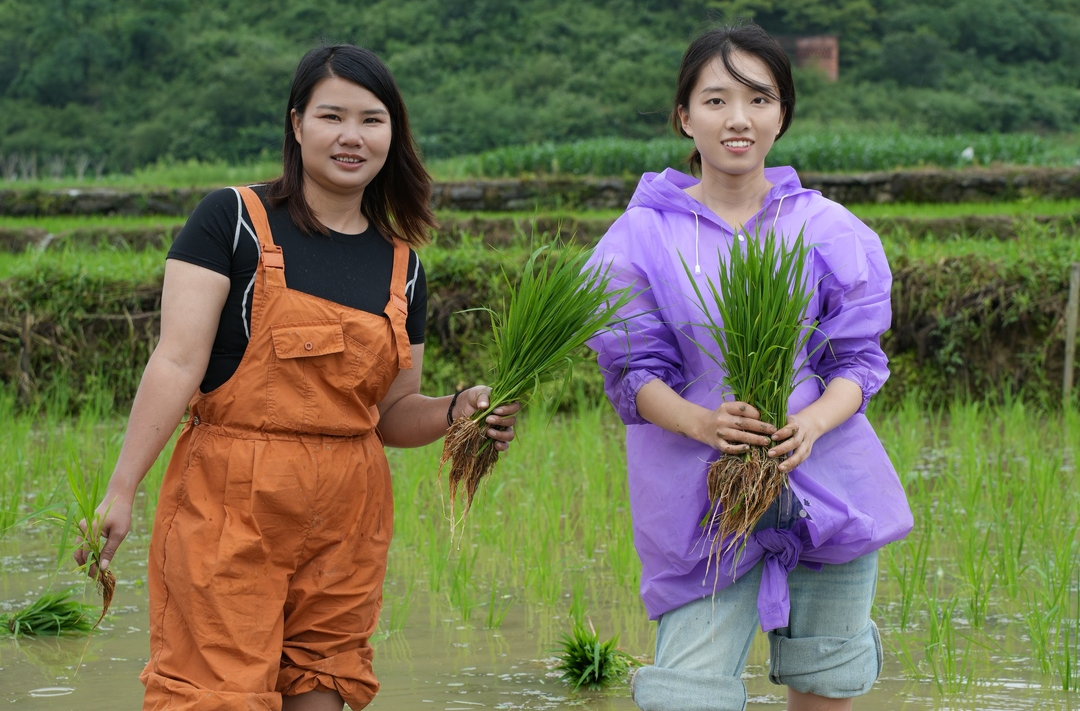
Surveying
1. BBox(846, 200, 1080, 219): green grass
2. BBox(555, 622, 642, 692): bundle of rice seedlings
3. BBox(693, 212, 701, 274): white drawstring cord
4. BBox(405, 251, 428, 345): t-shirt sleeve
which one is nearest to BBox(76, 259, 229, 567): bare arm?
BBox(405, 251, 428, 345): t-shirt sleeve

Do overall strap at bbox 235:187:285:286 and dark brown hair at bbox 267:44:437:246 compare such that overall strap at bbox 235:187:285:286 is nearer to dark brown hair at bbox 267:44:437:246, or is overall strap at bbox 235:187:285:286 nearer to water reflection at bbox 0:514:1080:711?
dark brown hair at bbox 267:44:437:246

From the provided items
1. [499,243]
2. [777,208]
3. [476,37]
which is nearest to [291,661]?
[777,208]

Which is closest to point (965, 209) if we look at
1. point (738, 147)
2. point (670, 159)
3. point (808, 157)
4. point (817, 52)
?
point (808, 157)

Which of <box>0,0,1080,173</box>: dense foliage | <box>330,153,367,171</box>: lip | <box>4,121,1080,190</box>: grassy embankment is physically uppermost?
<box>0,0,1080,173</box>: dense foliage

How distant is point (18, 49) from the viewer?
1512 inches

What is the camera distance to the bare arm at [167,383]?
189 centimetres

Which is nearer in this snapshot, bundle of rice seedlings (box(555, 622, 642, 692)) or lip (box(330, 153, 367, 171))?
lip (box(330, 153, 367, 171))

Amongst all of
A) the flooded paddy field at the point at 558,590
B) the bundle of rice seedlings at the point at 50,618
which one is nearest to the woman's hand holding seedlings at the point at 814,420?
the flooded paddy field at the point at 558,590

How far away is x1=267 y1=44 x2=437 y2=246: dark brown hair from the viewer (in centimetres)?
204

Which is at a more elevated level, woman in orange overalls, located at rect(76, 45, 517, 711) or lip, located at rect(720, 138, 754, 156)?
lip, located at rect(720, 138, 754, 156)

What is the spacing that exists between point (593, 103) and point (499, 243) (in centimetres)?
2858

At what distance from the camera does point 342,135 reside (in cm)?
203

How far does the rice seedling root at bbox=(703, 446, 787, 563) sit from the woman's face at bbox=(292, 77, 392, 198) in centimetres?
82

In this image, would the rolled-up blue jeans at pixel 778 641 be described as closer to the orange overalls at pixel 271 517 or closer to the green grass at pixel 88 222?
the orange overalls at pixel 271 517
